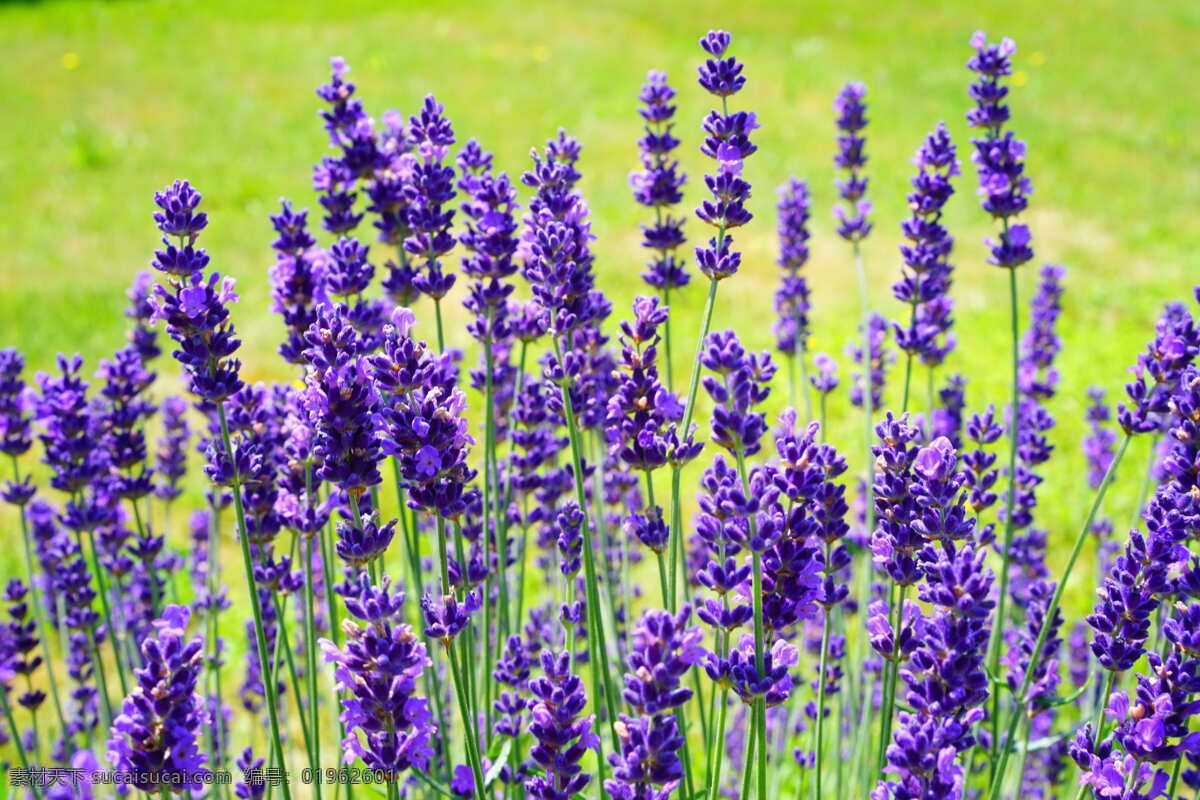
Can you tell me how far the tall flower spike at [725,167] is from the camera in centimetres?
190

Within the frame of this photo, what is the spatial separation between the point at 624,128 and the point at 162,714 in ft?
40.5

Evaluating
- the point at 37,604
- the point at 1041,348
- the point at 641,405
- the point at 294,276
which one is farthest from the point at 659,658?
the point at 1041,348

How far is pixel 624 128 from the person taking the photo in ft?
43.1

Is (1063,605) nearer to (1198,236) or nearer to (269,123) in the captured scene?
(1198,236)

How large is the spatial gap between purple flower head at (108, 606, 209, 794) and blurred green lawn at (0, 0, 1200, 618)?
16.8ft

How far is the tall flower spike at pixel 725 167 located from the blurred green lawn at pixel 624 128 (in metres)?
4.36

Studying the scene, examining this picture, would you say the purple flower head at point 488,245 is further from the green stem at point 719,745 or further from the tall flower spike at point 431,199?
the green stem at point 719,745

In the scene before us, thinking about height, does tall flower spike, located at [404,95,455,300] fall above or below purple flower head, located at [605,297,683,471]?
above

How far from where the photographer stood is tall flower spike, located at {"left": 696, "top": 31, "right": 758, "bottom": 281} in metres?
1.90

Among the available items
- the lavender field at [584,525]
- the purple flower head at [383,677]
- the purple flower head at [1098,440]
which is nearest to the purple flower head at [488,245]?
the lavender field at [584,525]

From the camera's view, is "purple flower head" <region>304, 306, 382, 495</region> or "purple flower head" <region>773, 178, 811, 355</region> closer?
"purple flower head" <region>304, 306, 382, 495</region>

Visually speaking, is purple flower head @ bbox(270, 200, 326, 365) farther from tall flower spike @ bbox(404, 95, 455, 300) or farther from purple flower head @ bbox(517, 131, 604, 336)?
purple flower head @ bbox(517, 131, 604, 336)

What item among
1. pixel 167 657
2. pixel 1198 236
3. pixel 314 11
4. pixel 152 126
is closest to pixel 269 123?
pixel 152 126

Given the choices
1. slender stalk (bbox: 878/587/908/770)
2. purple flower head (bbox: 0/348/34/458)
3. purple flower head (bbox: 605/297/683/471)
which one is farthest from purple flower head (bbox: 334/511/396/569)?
purple flower head (bbox: 0/348/34/458)
